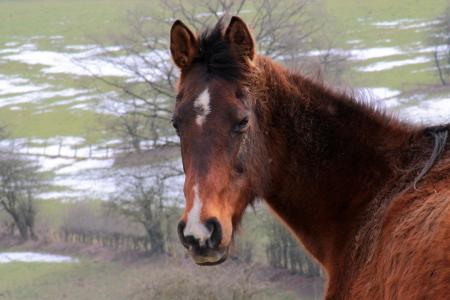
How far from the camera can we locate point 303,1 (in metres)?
36.4

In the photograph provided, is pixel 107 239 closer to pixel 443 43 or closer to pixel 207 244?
pixel 443 43

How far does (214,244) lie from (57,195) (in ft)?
126

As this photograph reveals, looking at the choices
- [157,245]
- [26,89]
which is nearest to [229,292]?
[157,245]

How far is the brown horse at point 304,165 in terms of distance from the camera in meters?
4.91

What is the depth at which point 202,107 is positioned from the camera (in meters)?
5.33

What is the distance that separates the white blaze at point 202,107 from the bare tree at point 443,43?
3659 centimetres

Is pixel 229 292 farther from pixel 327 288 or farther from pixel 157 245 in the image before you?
pixel 327 288

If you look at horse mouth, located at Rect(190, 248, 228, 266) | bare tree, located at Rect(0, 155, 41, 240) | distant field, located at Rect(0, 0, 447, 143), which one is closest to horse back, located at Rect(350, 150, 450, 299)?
horse mouth, located at Rect(190, 248, 228, 266)

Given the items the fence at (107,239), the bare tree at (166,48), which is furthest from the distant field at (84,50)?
the fence at (107,239)

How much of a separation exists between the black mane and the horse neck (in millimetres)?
254

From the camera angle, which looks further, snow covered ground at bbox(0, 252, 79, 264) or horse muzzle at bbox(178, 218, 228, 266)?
snow covered ground at bbox(0, 252, 79, 264)

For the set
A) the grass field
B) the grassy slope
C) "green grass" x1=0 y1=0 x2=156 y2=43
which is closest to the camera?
the grass field

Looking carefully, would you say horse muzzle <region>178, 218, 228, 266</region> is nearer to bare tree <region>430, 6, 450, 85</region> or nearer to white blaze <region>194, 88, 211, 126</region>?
white blaze <region>194, 88, 211, 126</region>

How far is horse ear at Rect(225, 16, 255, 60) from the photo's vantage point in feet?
18.4
